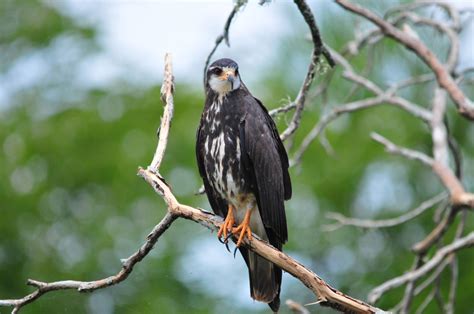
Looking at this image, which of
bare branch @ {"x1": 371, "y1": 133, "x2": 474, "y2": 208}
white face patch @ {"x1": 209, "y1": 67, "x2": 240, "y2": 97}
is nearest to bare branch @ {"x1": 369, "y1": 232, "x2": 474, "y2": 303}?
bare branch @ {"x1": 371, "y1": 133, "x2": 474, "y2": 208}

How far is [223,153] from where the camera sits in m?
5.06

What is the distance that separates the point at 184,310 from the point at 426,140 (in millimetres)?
3609

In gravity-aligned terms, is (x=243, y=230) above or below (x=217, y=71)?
below

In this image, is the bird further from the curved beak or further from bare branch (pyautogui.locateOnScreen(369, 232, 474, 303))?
bare branch (pyautogui.locateOnScreen(369, 232, 474, 303))

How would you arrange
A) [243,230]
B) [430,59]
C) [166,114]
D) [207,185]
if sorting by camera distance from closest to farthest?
1. [166,114]
2. [243,230]
3. [207,185]
4. [430,59]

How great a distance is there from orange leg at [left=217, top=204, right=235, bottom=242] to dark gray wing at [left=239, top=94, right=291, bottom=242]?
17 cm

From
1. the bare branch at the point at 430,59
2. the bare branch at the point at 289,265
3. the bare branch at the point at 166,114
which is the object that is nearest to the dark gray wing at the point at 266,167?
the bare branch at the point at 289,265

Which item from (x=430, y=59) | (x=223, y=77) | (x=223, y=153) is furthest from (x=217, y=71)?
(x=430, y=59)

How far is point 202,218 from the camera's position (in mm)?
4395

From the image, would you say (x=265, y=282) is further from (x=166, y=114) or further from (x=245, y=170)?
(x=166, y=114)

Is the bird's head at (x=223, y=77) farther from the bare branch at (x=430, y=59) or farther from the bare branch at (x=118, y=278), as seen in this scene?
the bare branch at (x=118, y=278)

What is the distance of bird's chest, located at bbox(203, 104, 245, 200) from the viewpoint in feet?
16.5

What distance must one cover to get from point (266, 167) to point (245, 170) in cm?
13

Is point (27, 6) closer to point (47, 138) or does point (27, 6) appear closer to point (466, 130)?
point (47, 138)
